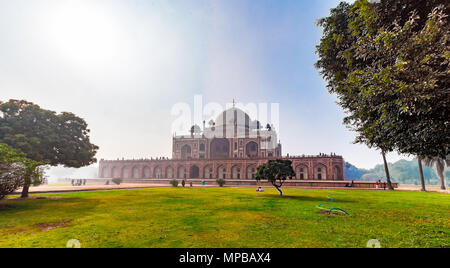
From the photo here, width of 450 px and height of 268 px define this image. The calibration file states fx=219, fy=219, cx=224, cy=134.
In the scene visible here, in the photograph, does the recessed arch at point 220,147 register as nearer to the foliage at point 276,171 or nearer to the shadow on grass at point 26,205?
the foliage at point 276,171

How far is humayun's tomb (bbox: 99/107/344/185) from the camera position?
4663 cm

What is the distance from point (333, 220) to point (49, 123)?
2053 cm

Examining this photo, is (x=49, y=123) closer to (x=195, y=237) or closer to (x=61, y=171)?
(x=195, y=237)

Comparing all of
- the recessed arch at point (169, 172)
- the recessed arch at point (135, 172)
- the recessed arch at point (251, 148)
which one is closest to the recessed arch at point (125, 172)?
the recessed arch at point (135, 172)

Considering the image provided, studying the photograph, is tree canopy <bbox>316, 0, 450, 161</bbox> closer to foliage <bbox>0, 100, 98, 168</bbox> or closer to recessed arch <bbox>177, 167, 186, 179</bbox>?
foliage <bbox>0, 100, 98, 168</bbox>

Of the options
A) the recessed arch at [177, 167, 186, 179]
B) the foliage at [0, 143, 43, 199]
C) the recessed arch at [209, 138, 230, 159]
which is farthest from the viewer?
the recessed arch at [209, 138, 230, 159]

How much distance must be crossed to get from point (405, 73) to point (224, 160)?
152 ft

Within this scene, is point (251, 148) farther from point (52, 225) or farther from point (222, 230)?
point (52, 225)

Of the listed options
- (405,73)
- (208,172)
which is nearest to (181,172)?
(208,172)

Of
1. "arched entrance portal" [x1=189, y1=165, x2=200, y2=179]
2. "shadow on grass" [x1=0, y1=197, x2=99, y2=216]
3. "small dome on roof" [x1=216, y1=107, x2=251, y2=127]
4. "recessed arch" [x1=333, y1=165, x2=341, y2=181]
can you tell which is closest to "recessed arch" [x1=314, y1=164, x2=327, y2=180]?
"recessed arch" [x1=333, y1=165, x2=341, y2=181]

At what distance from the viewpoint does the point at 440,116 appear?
788 cm

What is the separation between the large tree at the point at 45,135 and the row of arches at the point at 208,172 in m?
27.3

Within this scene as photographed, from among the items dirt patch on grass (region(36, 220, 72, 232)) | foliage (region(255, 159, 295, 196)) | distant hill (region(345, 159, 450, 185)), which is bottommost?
distant hill (region(345, 159, 450, 185))
